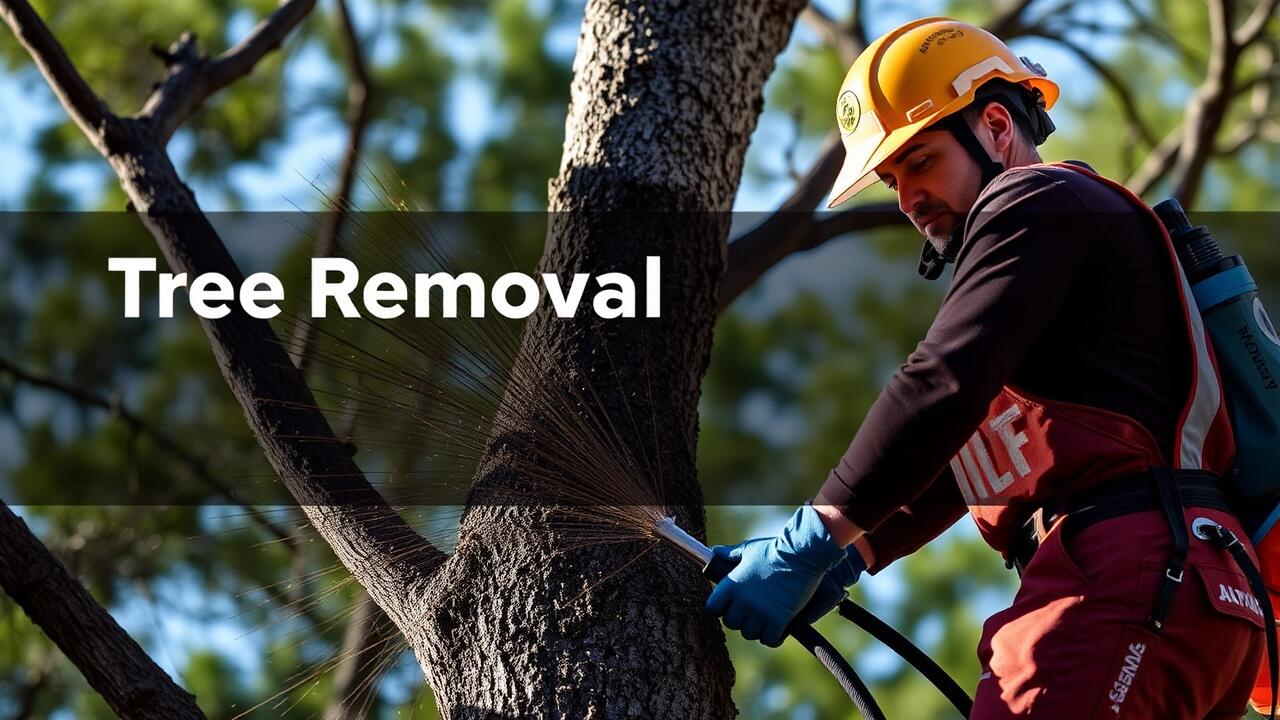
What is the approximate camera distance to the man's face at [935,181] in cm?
206

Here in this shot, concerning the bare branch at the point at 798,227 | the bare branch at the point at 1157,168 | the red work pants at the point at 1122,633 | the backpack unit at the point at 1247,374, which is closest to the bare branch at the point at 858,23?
the bare branch at the point at 1157,168

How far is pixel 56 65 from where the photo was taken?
9.18ft

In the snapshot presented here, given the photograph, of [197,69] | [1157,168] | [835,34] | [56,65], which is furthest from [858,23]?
[56,65]

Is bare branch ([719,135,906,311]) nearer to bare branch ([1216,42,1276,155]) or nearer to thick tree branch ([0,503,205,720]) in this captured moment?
thick tree branch ([0,503,205,720])

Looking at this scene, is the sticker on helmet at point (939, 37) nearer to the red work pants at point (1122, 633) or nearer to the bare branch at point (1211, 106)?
the red work pants at point (1122, 633)

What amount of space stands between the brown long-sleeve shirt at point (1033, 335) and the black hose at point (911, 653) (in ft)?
1.03

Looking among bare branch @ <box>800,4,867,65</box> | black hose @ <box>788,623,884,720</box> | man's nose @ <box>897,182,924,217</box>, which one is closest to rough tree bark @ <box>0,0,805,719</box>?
black hose @ <box>788,623,884,720</box>

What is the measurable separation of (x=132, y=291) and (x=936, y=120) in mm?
4911

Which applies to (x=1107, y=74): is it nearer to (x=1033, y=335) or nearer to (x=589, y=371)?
(x=589, y=371)

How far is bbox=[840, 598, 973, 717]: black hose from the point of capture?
6.84 feet

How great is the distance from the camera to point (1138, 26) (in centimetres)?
589

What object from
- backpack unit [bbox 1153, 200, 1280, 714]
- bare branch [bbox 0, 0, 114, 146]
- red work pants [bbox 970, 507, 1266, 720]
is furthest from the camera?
bare branch [bbox 0, 0, 114, 146]

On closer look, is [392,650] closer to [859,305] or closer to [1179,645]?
[1179,645]

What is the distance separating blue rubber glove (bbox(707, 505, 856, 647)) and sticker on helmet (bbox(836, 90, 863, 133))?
618 millimetres
